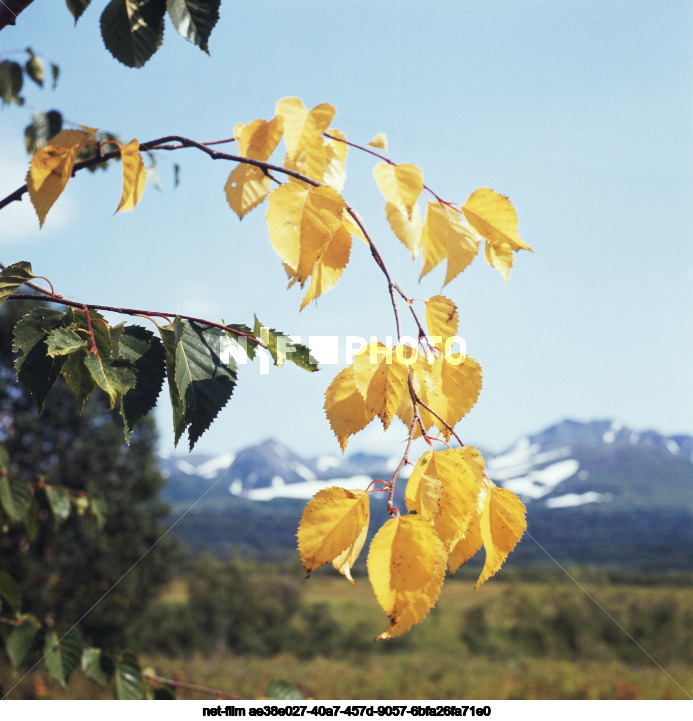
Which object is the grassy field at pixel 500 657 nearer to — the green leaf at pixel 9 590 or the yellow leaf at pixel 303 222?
the green leaf at pixel 9 590

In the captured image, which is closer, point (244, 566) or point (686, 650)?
point (686, 650)

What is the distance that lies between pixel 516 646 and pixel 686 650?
1862mm

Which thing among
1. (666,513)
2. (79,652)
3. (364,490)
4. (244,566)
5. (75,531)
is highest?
(364,490)

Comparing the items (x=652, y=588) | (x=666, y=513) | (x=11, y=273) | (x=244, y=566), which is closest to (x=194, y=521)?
(x=244, y=566)

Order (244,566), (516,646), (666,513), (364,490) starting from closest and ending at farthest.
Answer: (364,490) < (516,646) < (244,566) < (666,513)

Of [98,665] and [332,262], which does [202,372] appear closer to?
[332,262]

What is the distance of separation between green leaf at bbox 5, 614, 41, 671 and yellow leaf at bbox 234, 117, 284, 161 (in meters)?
0.90

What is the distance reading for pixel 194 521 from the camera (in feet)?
33.4

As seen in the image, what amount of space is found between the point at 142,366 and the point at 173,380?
3cm

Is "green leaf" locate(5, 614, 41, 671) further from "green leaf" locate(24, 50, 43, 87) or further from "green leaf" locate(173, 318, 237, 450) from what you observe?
"green leaf" locate(24, 50, 43, 87)

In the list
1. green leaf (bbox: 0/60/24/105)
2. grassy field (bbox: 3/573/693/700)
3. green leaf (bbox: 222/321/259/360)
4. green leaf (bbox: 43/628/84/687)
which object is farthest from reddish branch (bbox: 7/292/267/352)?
grassy field (bbox: 3/573/693/700)

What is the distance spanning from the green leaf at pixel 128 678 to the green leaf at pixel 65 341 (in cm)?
75

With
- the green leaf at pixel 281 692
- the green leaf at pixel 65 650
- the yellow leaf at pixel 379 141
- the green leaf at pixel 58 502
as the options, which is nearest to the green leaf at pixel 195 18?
the yellow leaf at pixel 379 141

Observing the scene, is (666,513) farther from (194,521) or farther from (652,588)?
(194,521)
